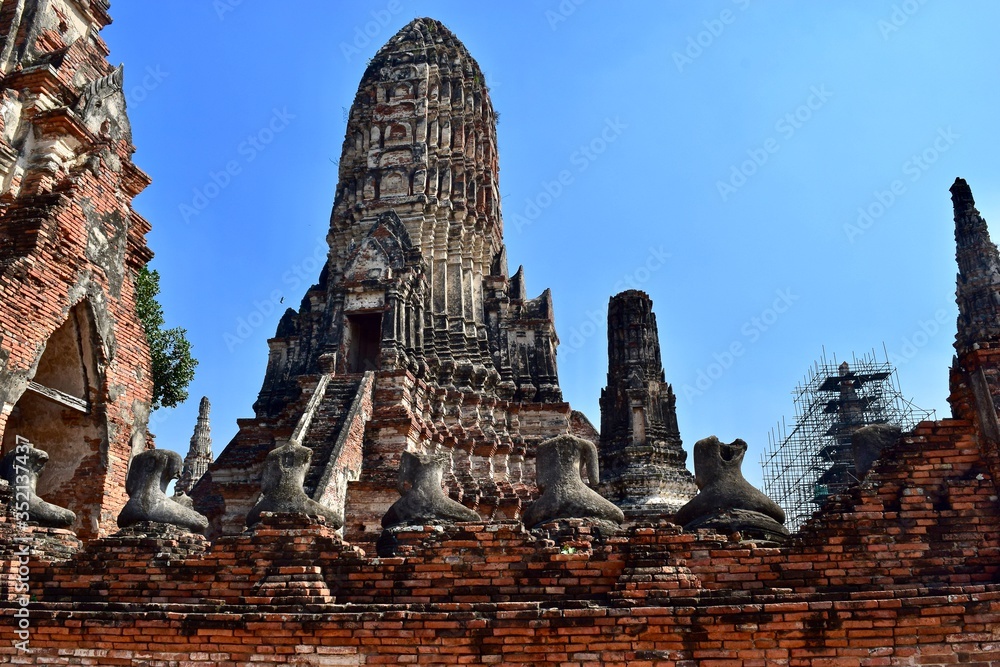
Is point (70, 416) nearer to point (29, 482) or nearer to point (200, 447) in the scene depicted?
point (29, 482)

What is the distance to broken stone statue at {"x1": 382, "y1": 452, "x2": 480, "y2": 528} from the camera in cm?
721

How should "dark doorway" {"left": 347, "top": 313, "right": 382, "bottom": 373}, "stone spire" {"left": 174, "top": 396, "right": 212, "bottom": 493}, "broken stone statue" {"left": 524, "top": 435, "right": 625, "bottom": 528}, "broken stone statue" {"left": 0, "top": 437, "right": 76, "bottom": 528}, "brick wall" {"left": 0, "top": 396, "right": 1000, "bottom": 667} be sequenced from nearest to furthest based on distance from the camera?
"brick wall" {"left": 0, "top": 396, "right": 1000, "bottom": 667}
"broken stone statue" {"left": 524, "top": 435, "right": 625, "bottom": 528}
"broken stone statue" {"left": 0, "top": 437, "right": 76, "bottom": 528}
"dark doorway" {"left": 347, "top": 313, "right": 382, "bottom": 373}
"stone spire" {"left": 174, "top": 396, "right": 212, "bottom": 493}

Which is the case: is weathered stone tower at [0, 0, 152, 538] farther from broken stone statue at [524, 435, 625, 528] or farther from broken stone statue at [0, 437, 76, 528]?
broken stone statue at [524, 435, 625, 528]

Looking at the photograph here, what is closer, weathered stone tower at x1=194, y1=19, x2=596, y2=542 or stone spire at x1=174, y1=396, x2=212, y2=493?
weathered stone tower at x1=194, y1=19, x2=596, y2=542

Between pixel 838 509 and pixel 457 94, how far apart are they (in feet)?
78.5

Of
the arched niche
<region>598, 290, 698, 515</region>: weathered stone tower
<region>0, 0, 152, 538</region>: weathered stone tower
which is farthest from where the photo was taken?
<region>598, 290, 698, 515</region>: weathered stone tower

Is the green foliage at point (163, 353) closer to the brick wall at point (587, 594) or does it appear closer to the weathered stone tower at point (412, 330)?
the weathered stone tower at point (412, 330)

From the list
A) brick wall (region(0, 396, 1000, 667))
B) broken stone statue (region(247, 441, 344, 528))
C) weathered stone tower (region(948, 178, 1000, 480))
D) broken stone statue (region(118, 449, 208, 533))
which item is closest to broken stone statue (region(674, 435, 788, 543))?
brick wall (region(0, 396, 1000, 667))

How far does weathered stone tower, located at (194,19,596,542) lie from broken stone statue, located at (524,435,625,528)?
6950mm

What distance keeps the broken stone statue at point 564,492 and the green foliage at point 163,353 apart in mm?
16552

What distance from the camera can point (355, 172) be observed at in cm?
2645

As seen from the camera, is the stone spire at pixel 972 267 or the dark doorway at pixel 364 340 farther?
the dark doorway at pixel 364 340

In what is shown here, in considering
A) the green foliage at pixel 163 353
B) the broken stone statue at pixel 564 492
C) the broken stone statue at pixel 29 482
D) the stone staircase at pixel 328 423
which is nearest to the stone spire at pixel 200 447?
the green foliage at pixel 163 353

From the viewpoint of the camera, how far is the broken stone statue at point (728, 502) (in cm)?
668
